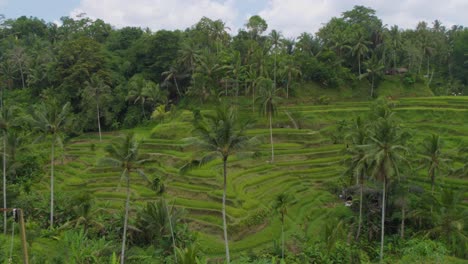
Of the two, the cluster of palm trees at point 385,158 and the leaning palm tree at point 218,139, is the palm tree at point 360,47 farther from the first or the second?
the leaning palm tree at point 218,139

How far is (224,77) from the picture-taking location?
181ft

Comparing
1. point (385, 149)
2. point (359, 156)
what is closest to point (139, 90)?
point (359, 156)

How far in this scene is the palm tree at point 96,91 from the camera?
175 ft

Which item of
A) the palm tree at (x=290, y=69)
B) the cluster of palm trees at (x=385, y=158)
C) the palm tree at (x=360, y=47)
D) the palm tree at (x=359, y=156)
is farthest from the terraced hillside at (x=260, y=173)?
the palm tree at (x=360, y=47)

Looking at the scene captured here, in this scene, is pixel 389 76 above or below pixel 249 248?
above

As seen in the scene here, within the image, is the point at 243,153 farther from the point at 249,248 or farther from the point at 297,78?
the point at 297,78

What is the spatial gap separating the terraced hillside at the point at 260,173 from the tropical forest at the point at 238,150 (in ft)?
0.60

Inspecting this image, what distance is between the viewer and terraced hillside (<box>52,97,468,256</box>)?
30.2 metres

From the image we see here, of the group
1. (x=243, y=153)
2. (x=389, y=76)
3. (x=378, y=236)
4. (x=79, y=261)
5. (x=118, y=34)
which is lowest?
(x=378, y=236)

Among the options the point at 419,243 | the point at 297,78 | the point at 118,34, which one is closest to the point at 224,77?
the point at 297,78

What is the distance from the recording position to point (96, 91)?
54375 millimetres

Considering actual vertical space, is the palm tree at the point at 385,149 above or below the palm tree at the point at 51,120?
below

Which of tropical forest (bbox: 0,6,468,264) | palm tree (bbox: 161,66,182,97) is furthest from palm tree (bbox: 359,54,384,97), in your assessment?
palm tree (bbox: 161,66,182,97)

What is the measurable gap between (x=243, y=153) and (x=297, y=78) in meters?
40.2
